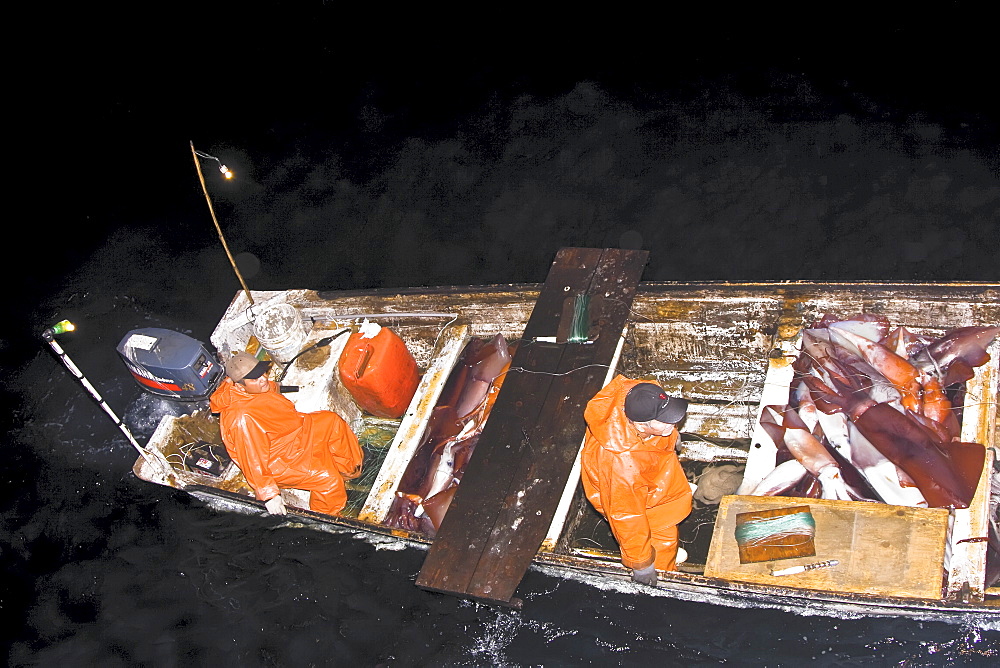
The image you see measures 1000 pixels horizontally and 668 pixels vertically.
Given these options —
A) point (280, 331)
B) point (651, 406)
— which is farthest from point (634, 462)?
point (280, 331)

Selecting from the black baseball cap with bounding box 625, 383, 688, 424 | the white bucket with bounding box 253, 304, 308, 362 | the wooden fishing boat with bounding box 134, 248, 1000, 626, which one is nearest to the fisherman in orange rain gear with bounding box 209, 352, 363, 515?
the wooden fishing boat with bounding box 134, 248, 1000, 626

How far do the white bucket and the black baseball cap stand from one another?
3.76m

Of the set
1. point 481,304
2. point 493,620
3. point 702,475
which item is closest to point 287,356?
point 481,304

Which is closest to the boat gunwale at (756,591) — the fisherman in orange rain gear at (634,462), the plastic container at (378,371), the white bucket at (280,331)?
the fisherman in orange rain gear at (634,462)

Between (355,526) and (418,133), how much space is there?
8011 millimetres

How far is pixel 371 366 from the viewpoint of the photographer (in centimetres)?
635

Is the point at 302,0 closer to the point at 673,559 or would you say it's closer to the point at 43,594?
the point at 43,594

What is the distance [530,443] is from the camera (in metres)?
5.63

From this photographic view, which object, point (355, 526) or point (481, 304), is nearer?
point (355, 526)

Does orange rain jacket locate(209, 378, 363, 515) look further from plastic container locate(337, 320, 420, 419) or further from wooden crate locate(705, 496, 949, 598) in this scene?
wooden crate locate(705, 496, 949, 598)

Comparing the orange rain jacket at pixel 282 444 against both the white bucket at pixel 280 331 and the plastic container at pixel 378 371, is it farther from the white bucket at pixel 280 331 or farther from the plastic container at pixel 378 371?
the white bucket at pixel 280 331

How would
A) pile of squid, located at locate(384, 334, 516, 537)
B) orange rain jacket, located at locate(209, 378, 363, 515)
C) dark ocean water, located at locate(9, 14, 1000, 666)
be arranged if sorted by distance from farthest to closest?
dark ocean water, located at locate(9, 14, 1000, 666)
pile of squid, located at locate(384, 334, 516, 537)
orange rain jacket, located at locate(209, 378, 363, 515)

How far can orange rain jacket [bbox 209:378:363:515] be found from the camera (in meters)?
5.75

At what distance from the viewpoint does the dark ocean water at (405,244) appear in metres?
6.12
